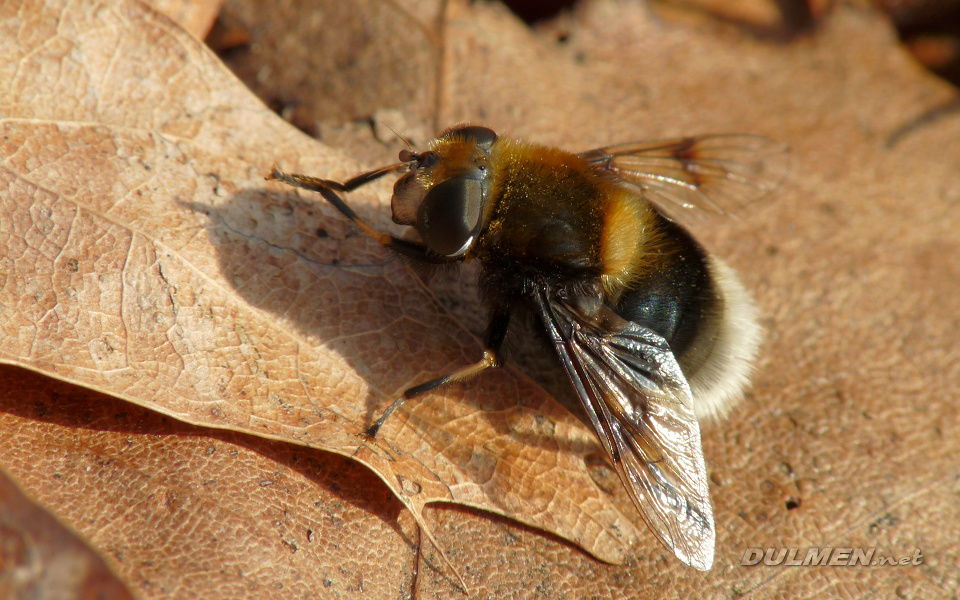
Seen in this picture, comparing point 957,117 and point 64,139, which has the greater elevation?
point 957,117

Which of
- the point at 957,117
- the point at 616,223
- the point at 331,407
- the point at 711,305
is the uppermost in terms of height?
the point at 957,117

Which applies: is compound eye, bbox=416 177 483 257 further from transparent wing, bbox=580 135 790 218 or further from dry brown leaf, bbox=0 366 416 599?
transparent wing, bbox=580 135 790 218

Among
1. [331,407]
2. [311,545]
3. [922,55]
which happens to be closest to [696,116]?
[922,55]

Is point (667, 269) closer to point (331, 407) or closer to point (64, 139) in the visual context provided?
point (331, 407)

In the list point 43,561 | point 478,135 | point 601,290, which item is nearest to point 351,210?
point 478,135

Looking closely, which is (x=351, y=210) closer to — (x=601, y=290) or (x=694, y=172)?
(x=601, y=290)

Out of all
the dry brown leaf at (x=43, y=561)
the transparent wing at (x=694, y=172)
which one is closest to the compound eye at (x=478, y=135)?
the transparent wing at (x=694, y=172)

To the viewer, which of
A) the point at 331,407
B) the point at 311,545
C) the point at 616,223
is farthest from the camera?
the point at 616,223
